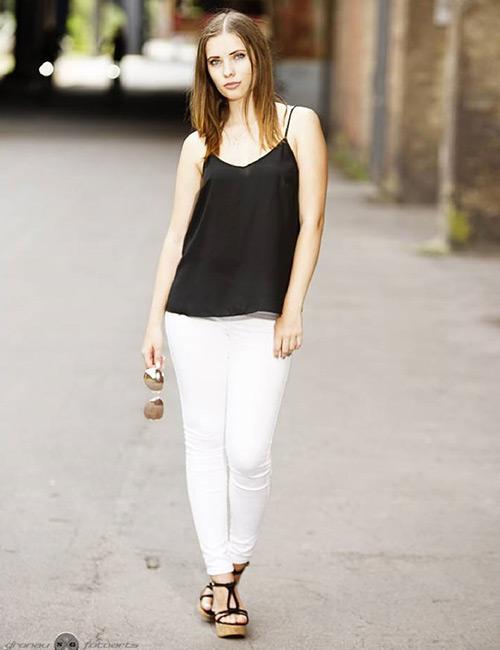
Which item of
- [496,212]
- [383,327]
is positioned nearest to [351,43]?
[496,212]

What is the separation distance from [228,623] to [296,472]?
1.83 m

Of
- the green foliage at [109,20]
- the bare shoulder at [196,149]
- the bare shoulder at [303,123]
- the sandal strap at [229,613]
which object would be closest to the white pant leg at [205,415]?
the sandal strap at [229,613]

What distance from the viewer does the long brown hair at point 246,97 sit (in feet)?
14.0

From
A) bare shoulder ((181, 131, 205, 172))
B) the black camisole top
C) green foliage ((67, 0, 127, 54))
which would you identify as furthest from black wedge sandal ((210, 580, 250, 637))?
green foliage ((67, 0, 127, 54))

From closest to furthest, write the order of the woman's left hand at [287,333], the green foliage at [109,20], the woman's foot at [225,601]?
the woman's left hand at [287,333]
the woman's foot at [225,601]
the green foliage at [109,20]

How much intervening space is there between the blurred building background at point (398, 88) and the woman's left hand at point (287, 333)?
807 millimetres

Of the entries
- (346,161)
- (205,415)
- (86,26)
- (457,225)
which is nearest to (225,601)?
(205,415)

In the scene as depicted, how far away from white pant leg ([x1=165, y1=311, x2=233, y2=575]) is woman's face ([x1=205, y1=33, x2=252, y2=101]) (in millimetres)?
649

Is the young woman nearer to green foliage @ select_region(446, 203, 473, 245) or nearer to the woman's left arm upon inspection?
the woman's left arm

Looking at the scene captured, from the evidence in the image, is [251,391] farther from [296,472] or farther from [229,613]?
[296,472]

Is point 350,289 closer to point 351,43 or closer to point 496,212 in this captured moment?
point 496,212

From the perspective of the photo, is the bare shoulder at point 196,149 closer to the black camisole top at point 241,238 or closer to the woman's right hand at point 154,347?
the black camisole top at point 241,238

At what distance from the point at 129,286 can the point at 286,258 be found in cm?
646

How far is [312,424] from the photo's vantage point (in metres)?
7.14
